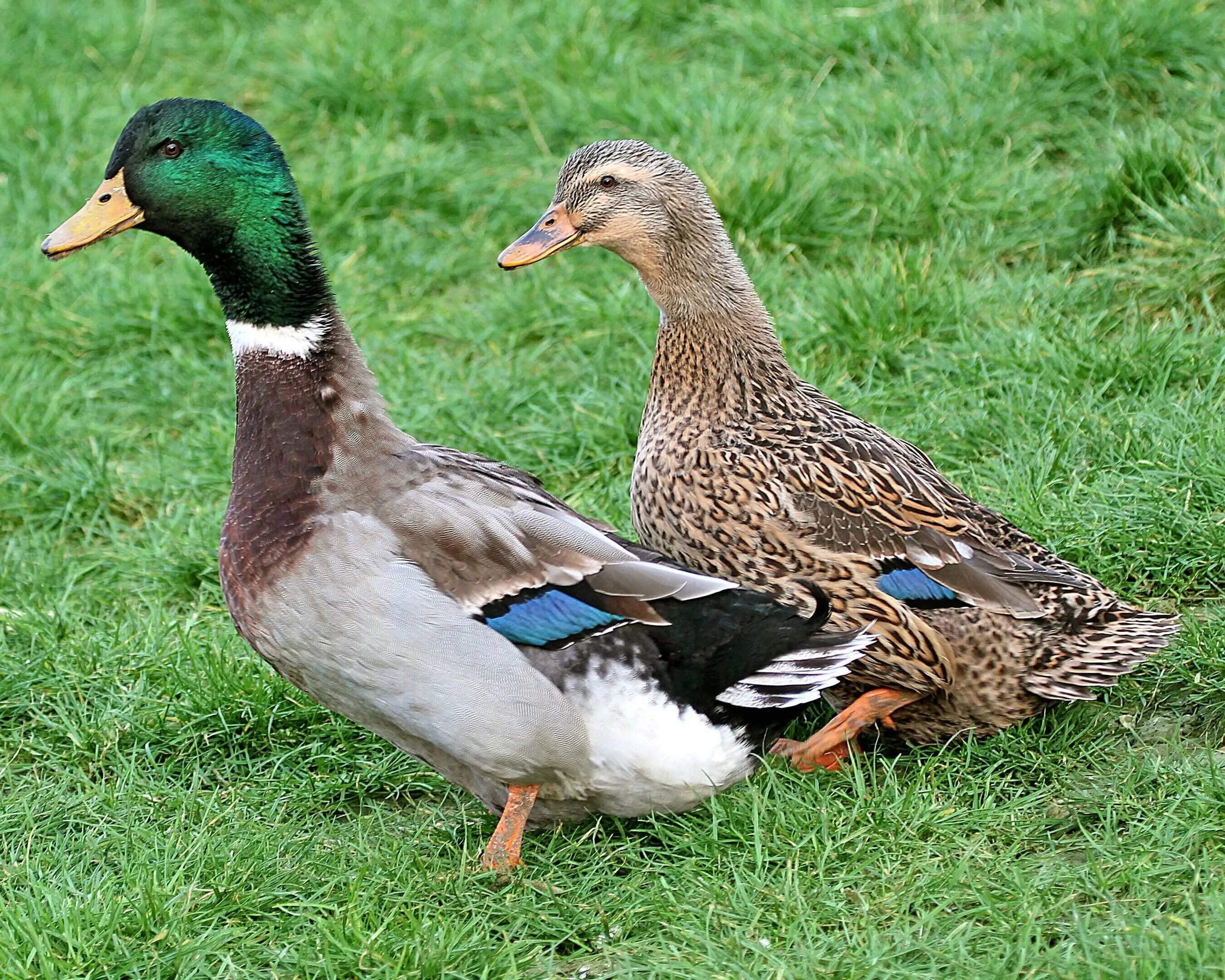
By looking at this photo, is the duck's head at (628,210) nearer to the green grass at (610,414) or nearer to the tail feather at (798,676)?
the green grass at (610,414)

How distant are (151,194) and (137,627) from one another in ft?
4.72

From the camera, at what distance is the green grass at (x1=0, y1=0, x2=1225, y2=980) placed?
320 centimetres

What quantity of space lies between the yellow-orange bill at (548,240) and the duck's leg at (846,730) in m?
1.43

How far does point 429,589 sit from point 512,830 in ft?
1.89

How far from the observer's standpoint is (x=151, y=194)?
369 centimetres

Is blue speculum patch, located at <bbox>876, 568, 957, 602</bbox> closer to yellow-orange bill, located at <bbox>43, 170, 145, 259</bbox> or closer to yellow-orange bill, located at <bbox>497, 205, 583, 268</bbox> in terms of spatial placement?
yellow-orange bill, located at <bbox>497, 205, 583, 268</bbox>

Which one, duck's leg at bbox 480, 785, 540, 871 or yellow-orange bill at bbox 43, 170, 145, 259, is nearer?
duck's leg at bbox 480, 785, 540, 871

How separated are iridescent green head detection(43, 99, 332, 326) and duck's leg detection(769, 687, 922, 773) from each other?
156 centimetres

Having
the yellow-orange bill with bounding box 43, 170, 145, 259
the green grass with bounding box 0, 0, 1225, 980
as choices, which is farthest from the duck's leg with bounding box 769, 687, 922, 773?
the yellow-orange bill with bounding box 43, 170, 145, 259

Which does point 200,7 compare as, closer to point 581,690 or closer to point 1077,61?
point 1077,61

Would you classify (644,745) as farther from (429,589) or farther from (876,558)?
(876,558)

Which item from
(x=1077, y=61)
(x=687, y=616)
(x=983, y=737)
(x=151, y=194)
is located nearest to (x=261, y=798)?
(x=687, y=616)

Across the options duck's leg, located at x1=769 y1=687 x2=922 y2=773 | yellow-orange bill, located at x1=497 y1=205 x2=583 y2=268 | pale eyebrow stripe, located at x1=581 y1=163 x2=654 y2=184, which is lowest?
duck's leg, located at x1=769 y1=687 x2=922 y2=773

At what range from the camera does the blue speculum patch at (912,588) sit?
3707 millimetres
